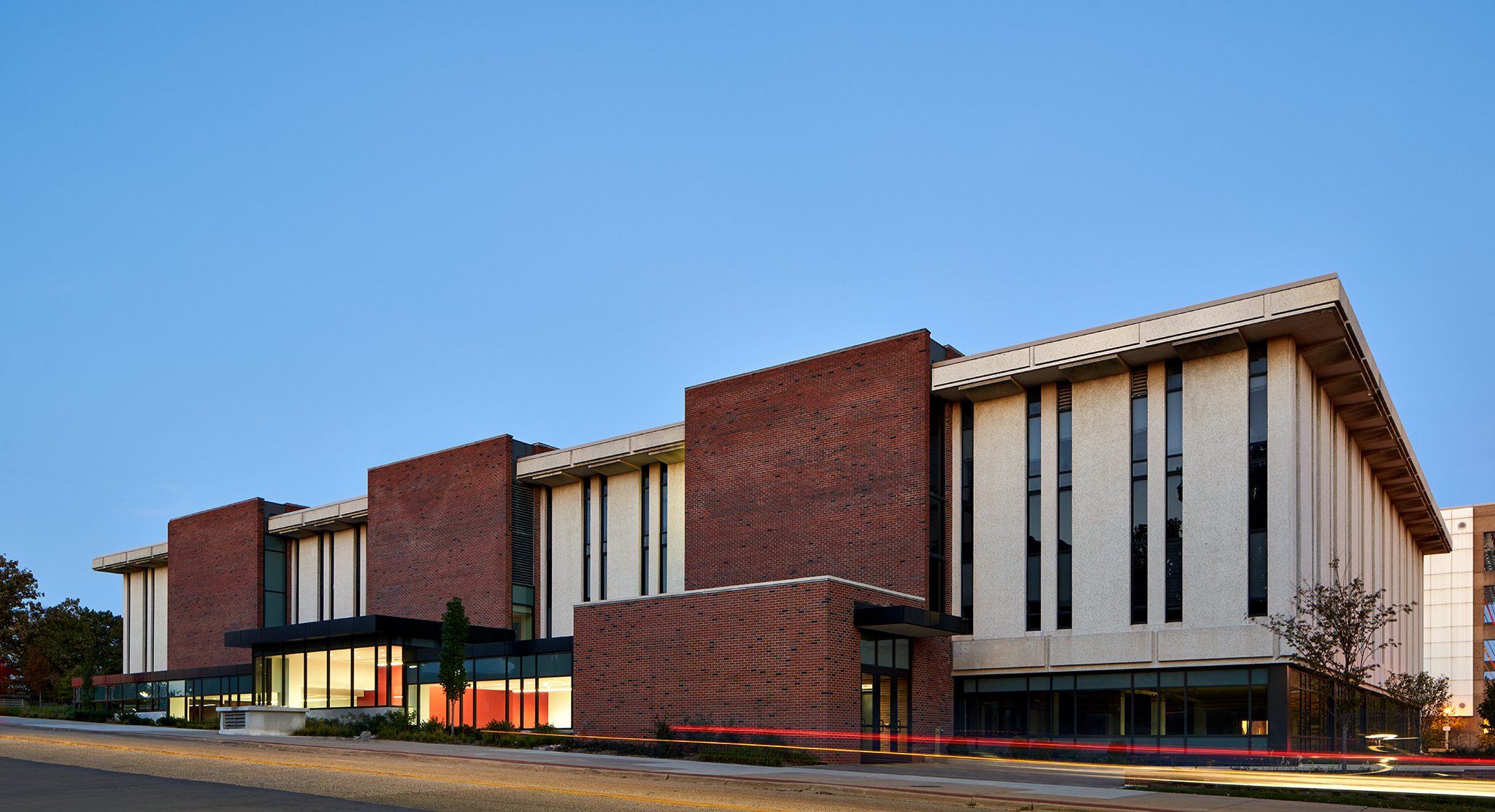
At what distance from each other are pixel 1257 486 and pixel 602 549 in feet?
83.5

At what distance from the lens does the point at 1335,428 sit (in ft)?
125

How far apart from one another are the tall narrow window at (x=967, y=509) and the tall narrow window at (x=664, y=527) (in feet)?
42.0

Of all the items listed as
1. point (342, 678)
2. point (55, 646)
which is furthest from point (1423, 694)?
point (55, 646)

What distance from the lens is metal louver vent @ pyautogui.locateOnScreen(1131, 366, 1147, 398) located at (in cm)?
3347

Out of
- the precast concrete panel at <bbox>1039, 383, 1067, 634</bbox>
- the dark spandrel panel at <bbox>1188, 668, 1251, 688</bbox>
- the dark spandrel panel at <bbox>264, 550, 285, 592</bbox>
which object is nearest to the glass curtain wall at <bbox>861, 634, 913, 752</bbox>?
the precast concrete panel at <bbox>1039, 383, 1067, 634</bbox>

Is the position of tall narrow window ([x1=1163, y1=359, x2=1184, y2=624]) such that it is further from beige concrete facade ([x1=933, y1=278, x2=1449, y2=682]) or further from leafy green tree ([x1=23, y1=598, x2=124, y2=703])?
leafy green tree ([x1=23, y1=598, x2=124, y2=703])

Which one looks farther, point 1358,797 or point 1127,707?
point 1127,707

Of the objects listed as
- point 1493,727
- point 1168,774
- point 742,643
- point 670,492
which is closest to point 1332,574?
point 1168,774

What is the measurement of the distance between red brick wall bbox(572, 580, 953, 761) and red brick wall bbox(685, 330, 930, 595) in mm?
3195

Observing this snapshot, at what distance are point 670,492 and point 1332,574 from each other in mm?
23037

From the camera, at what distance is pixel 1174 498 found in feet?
106

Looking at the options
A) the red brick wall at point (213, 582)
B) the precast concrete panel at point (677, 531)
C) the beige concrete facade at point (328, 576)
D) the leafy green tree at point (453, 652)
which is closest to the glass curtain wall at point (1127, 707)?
the precast concrete panel at point (677, 531)

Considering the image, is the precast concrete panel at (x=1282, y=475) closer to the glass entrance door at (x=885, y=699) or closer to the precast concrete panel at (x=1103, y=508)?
the precast concrete panel at (x=1103, y=508)

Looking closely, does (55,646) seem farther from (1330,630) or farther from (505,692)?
(1330,630)
